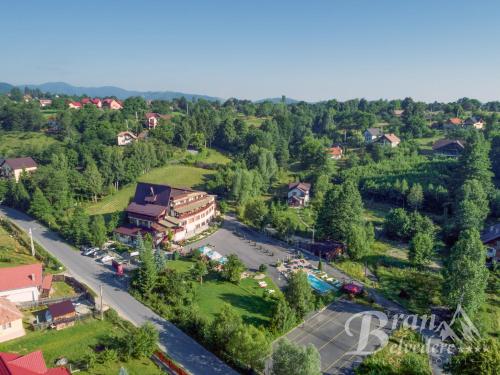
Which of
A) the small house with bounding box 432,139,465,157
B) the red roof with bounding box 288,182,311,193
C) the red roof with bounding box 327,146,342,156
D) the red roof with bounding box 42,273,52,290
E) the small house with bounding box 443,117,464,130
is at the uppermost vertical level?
the small house with bounding box 443,117,464,130

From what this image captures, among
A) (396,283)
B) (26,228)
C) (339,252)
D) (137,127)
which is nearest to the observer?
(396,283)

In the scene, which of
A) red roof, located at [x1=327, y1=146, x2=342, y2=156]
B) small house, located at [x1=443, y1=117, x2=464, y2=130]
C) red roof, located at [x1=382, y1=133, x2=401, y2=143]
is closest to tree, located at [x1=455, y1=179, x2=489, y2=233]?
red roof, located at [x1=327, y1=146, x2=342, y2=156]

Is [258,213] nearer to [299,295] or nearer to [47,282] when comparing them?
[299,295]

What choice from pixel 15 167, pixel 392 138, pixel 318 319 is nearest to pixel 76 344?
pixel 318 319

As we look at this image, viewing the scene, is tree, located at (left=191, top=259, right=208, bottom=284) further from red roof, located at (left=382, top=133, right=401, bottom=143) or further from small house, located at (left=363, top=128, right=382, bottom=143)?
small house, located at (left=363, top=128, right=382, bottom=143)

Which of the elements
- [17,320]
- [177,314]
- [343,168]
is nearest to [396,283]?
[177,314]

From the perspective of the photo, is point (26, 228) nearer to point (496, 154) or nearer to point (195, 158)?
point (195, 158)

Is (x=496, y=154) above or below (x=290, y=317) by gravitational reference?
above

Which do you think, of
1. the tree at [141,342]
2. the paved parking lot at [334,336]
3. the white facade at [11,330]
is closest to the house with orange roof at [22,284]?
the white facade at [11,330]
